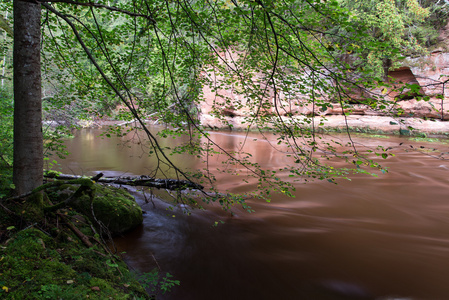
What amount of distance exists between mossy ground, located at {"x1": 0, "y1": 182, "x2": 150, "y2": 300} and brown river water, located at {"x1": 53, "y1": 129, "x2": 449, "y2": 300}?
4.18ft

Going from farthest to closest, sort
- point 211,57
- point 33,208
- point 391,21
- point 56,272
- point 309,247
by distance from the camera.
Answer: point 391,21 < point 211,57 < point 309,247 < point 33,208 < point 56,272

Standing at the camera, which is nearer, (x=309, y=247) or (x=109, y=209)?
(x=109, y=209)

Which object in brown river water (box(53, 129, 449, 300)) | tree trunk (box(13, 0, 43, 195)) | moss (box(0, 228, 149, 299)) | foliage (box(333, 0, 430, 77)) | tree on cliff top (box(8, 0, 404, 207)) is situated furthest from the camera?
foliage (box(333, 0, 430, 77))

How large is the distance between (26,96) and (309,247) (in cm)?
483

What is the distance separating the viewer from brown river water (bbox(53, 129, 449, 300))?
131 inches

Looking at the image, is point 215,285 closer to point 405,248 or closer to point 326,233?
point 326,233

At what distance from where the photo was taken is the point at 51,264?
192 cm

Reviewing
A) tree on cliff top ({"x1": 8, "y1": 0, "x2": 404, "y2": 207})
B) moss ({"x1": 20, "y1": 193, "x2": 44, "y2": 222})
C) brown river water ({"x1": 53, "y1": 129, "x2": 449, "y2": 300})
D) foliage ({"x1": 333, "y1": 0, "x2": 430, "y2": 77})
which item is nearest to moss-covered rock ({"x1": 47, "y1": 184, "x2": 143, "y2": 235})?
brown river water ({"x1": 53, "y1": 129, "x2": 449, "y2": 300})

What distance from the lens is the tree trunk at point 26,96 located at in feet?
8.07

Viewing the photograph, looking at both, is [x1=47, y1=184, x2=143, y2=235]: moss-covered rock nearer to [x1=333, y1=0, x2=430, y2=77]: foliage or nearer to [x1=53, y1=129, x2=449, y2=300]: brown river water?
[x1=53, y1=129, x2=449, y2=300]: brown river water

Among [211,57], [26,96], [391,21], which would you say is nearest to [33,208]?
[26,96]

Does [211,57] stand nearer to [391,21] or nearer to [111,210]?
[111,210]

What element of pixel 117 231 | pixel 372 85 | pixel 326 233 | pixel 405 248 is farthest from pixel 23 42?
pixel 405 248

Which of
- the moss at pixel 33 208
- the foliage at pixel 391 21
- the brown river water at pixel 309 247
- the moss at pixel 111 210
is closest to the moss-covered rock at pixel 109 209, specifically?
the moss at pixel 111 210
